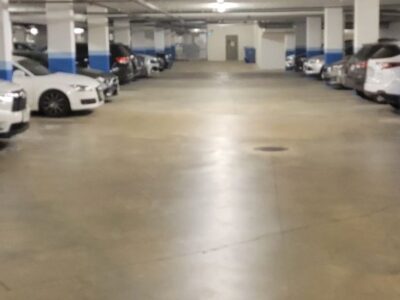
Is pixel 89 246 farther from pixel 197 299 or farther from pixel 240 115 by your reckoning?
pixel 240 115

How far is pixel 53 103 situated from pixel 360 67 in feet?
23.5

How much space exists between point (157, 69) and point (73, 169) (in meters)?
25.7

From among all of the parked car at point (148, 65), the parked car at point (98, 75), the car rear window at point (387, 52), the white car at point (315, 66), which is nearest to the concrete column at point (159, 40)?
the parked car at point (148, 65)

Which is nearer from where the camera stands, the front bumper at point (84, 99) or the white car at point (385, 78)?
the white car at point (385, 78)

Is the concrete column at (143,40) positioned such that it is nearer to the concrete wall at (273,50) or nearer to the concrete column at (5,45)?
the concrete wall at (273,50)

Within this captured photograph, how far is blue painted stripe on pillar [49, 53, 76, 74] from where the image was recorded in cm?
1786

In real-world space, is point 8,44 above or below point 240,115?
above

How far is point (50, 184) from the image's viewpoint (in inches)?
300

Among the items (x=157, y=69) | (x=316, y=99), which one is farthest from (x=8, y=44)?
(x=157, y=69)

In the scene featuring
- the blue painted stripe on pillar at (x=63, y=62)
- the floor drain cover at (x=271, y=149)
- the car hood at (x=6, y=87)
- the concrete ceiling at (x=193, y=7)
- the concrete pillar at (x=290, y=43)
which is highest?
the concrete ceiling at (x=193, y=7)

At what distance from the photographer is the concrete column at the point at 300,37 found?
37219mm

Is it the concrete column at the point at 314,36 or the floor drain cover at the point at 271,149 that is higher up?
the concrete column at the point at 314,36

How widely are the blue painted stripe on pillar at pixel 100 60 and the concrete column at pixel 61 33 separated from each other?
461 centimetres

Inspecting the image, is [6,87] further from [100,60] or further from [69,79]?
[100,60]
